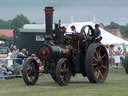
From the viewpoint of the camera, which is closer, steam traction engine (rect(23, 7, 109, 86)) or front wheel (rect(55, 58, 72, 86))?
front wheel (rect(55, 58, 72, 86))

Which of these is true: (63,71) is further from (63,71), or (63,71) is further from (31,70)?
(31,70)

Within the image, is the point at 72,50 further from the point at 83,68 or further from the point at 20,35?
the point at 20,35

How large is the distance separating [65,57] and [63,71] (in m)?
0.74

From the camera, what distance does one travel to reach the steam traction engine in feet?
38.2

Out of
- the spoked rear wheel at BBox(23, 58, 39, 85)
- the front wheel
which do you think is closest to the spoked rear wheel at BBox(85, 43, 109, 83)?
the front wheel

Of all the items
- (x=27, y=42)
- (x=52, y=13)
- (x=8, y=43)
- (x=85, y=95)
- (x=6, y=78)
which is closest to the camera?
(x=85, y=95)

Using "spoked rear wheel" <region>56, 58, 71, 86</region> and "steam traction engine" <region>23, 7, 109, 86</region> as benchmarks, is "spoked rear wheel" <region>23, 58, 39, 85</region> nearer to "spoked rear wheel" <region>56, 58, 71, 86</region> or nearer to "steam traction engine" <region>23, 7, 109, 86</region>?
"steam traction engine" <region>23, 7, 109, 86</region>

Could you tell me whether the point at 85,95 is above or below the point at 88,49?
below

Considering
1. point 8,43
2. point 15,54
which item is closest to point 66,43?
point 15,54

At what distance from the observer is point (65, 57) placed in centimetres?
1227

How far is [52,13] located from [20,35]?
22.1 m

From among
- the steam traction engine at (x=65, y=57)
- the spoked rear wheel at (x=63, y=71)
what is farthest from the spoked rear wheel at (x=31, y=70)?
the spoked rear wheel at (x=63, y=71)

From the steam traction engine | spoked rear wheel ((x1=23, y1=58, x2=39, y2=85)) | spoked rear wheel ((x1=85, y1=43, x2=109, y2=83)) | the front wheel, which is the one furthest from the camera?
spoked rear wheel ((x1=85, y1=43, x2=109, y2=83))

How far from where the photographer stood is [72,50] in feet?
41.0
